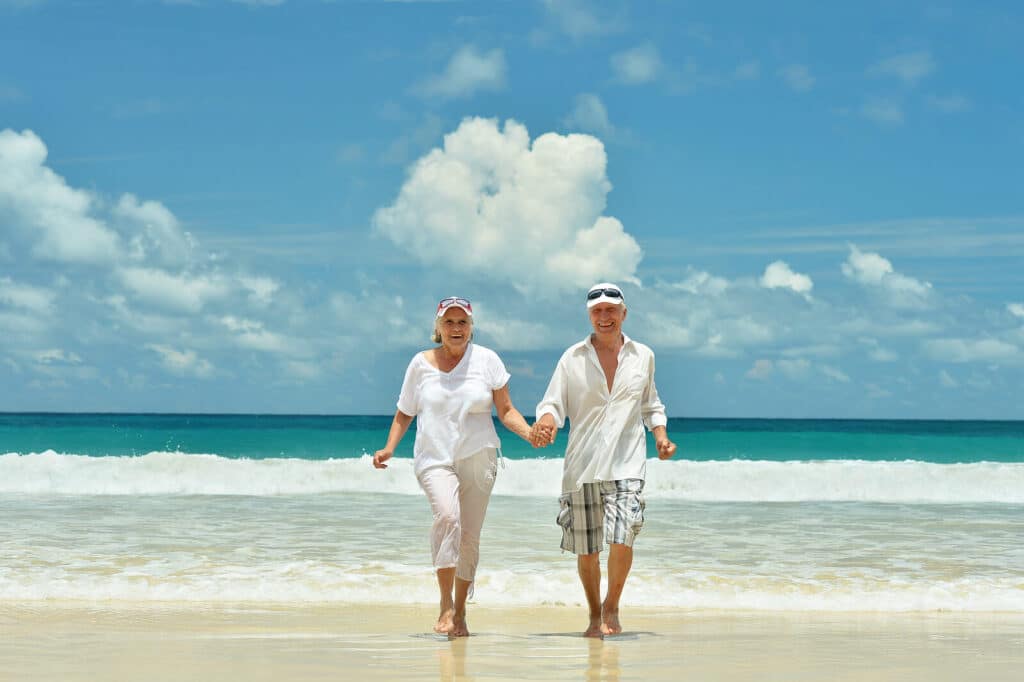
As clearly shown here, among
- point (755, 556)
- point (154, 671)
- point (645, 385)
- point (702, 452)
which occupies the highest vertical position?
point (702, 452)

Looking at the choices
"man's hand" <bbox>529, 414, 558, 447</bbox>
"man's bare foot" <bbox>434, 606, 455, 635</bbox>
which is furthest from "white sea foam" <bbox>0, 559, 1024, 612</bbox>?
"man's hand" <bbox>529, 414, 558, 447</bbox>

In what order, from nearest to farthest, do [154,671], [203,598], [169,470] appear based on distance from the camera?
[154,671] → [203,598] → [169,470]

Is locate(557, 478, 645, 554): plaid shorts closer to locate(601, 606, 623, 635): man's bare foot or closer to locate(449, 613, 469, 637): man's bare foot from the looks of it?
locate(601, 606, 623, 635): man's bare foot

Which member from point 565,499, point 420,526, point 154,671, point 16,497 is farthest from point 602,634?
point 16,497

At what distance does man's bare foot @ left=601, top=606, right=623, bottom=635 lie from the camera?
6.25m

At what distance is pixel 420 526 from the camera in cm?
1230

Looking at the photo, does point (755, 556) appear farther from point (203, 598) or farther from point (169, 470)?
point (169, 470)

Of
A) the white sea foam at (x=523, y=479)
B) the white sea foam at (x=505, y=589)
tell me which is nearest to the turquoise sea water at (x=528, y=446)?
the white sea foam at (x=523, y=479)

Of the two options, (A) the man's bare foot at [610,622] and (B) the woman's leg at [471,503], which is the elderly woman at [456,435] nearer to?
(B) the woman's leg at [471,503]

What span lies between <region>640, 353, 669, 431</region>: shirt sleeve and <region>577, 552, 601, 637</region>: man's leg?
834 mm

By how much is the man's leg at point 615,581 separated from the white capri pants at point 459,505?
776 mm

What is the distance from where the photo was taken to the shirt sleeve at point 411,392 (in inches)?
243

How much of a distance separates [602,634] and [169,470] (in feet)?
59.1

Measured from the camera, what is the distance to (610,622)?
20.6ft
